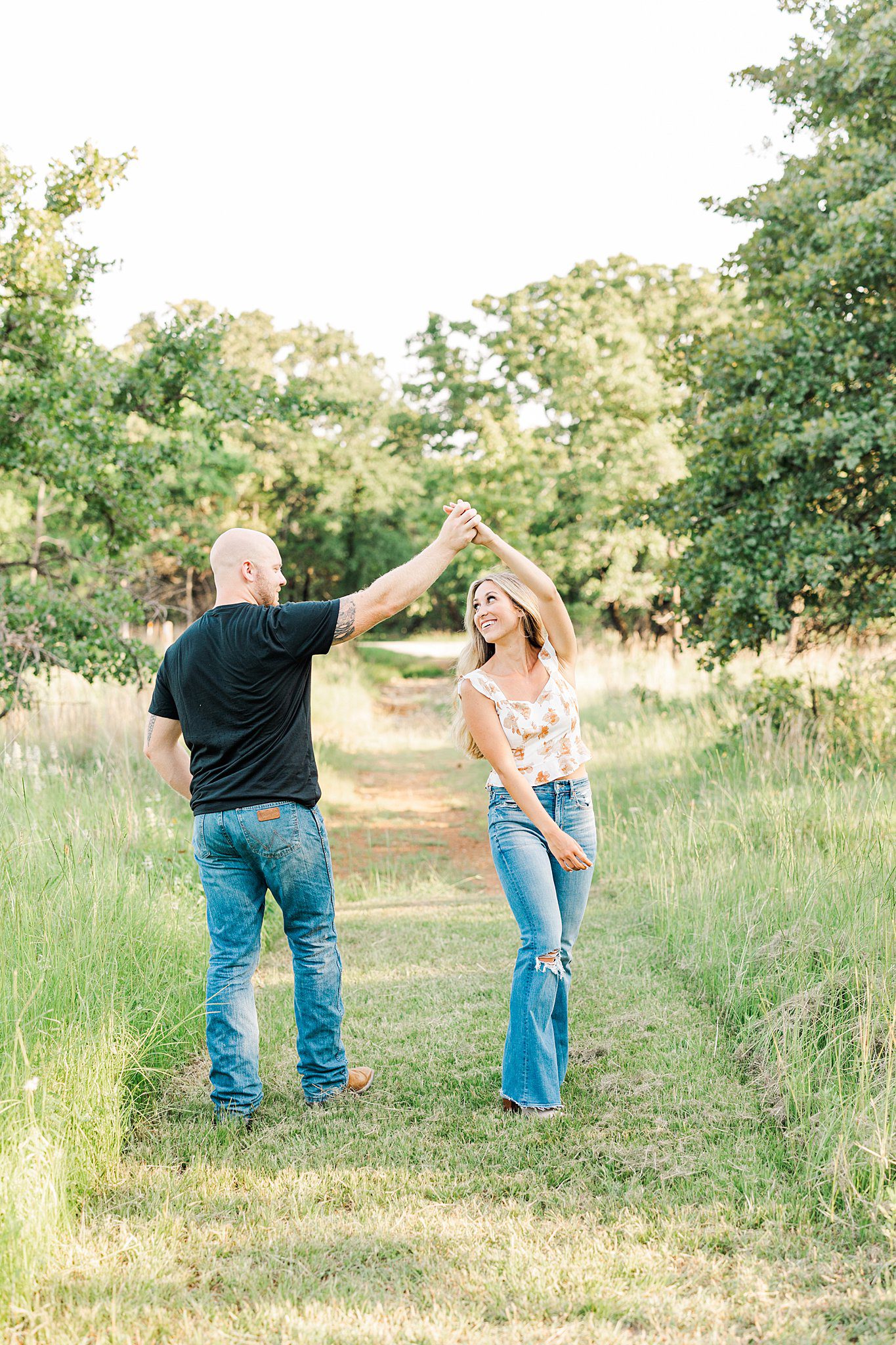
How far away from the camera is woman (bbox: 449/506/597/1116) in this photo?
12.4 feet

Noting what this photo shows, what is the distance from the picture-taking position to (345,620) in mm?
3639

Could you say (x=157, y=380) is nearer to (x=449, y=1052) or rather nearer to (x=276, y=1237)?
(x=449, y=1052)

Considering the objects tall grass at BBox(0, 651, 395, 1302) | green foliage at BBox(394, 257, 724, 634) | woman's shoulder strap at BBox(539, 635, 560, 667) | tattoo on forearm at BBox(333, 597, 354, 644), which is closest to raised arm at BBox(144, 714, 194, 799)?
tall grass at BBox(0, 651, 395, 1302)

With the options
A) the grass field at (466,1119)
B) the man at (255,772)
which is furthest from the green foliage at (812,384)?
the man at (255,772)

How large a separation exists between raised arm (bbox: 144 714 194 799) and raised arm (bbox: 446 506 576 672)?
1375 mm

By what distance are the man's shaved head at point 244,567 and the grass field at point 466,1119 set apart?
57.8 inches

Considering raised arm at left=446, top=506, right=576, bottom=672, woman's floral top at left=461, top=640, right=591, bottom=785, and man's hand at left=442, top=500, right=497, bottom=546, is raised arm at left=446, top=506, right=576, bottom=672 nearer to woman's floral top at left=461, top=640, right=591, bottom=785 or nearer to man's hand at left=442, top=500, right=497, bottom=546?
man's hand at left=442, top=500, right=497, bottom=546

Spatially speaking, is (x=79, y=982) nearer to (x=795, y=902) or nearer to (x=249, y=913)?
(x=249, y=913)

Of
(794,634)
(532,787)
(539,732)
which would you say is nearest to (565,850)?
(532,787)

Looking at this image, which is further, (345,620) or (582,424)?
(582,424)

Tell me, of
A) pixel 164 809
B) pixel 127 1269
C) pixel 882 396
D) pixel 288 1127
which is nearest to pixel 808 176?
pixel 882 396

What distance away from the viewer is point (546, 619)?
166 inches

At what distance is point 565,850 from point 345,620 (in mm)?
1140

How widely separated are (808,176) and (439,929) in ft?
22.8
